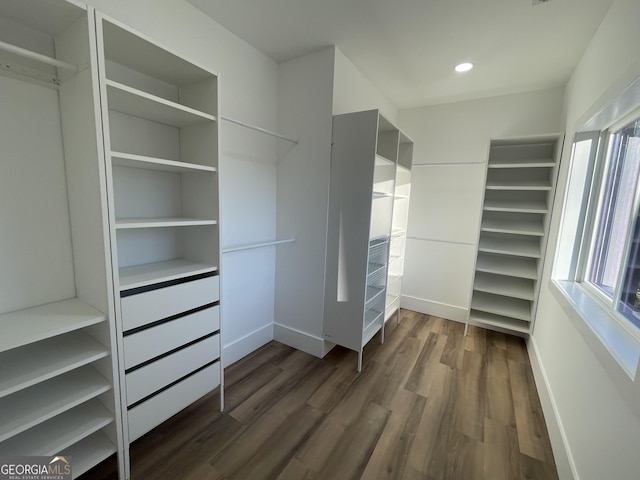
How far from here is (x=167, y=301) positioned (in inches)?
57.0

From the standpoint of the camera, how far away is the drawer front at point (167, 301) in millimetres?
1304

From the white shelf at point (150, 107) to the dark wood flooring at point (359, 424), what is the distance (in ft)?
6.23

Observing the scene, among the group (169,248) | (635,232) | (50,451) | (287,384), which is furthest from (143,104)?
(635,232)

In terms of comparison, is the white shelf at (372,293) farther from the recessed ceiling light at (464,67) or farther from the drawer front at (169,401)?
the recessed ceiling light at (464,67)

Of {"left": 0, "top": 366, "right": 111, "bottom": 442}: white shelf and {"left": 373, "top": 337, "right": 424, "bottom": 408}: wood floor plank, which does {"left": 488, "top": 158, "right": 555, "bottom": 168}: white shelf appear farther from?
{"left": 0, "top": 366, "right": 111, "bottom": 442}: white shelf

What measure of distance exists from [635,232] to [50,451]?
2.88 m

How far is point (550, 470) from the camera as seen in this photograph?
5.00ft

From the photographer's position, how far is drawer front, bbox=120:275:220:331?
1304 millimetres

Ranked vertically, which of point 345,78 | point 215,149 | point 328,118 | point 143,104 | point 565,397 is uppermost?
point 345,78

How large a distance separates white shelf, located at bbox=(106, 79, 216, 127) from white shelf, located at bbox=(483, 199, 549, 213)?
2.74 meters

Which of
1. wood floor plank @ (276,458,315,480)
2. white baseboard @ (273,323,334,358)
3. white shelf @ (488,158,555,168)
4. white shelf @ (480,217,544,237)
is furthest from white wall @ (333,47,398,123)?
wood floor plank @ (276,458,315,480)

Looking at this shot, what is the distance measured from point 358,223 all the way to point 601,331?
1.53 metres

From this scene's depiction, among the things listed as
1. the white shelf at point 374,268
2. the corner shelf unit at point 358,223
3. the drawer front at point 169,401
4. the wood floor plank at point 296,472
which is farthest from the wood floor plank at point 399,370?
the drawer front at point 169,401

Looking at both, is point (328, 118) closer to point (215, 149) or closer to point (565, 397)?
point (215, 149)
